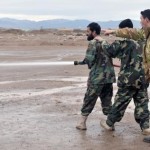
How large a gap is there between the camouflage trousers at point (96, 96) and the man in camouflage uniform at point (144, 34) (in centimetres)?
93

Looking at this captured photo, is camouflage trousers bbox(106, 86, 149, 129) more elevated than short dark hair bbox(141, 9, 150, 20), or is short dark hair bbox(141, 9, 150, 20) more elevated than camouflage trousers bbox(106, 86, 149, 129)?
short dark hair bbox(141, 9, 150, 20)

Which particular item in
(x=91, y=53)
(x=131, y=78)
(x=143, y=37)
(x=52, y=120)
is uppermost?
(x=143, y=37)

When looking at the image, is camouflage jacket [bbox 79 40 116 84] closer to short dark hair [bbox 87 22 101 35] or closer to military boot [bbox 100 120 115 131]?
short dark hair [bbox 87 22 101 35]

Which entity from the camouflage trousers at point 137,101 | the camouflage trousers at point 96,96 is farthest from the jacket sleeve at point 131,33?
the camouflage trousers at point 96,96

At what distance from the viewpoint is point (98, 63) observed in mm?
9422

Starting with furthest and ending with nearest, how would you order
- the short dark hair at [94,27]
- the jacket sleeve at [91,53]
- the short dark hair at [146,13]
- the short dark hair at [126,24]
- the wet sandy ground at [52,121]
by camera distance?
the short dark hair at [94,27], the jacket sleeve at [91,53], the short dark hair at [126,24], the wet sandy ground at [52,121], the short dark hair at [146,13]

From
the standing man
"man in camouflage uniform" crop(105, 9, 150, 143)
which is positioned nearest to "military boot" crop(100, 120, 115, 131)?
"man in camouflage uniform" crop(105, 9, 150, 143)

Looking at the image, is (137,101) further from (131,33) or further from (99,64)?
(131,33)

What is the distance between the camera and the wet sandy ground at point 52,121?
338 inches

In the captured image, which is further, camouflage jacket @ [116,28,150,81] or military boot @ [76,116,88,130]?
military boot @ [76,116,88,130]

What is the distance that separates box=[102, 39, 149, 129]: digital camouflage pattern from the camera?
885 cm

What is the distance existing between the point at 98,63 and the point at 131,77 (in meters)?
0.79

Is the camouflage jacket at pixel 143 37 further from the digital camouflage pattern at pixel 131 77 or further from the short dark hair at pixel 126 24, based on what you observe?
the short dark hair at pixel 126 24

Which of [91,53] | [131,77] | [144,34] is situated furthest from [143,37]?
[91,53]
